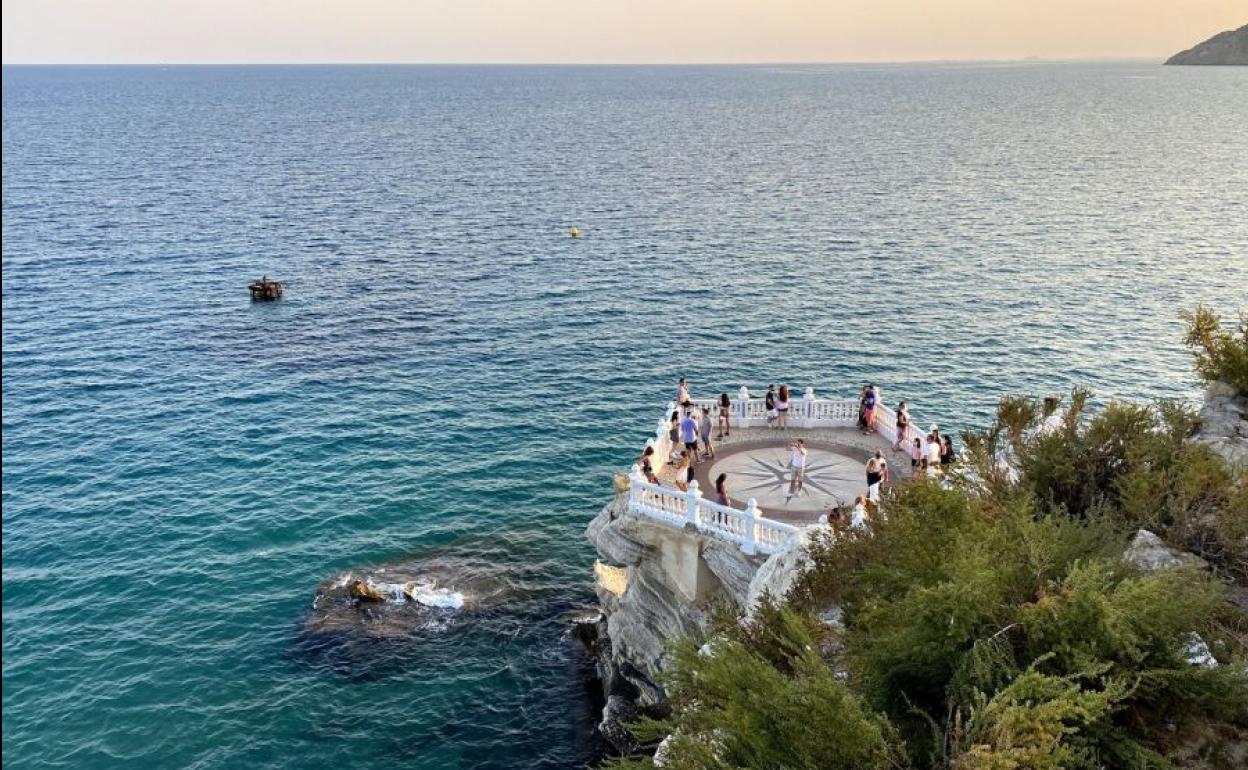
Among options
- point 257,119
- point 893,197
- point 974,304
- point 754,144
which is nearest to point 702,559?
point 974,304

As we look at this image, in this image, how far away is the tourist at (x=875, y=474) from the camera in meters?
23.6

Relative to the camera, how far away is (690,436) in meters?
26.3

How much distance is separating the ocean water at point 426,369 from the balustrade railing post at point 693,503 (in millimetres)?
7014

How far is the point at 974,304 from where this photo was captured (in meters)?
54.6

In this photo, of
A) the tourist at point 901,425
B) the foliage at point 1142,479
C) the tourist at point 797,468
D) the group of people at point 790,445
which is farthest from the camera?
the tourist at point 901,425

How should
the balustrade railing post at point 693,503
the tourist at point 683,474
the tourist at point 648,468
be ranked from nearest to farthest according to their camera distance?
the balustrade railing post at point 693,503
the tourist at point 683,474
the tourist at point 648,468

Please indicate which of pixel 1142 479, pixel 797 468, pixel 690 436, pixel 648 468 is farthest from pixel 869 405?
pixel 1142 479

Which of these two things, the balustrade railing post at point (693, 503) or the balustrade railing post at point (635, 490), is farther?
the balustrade railing post at point (635, 490)

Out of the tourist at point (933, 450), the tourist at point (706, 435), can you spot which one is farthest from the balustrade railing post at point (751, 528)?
the tourist at point (933, 450)

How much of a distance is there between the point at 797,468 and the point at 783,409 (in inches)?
149

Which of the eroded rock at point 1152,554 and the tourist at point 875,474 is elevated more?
the eroded rock at point 1152,554

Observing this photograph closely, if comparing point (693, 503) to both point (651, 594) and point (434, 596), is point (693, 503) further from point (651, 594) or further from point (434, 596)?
point (434, 596)

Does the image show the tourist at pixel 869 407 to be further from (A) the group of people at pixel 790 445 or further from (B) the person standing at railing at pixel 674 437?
(B) the person standing at railing at pixel 674 437

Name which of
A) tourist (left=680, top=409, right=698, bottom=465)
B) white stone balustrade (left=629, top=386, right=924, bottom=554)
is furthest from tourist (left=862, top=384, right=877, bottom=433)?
tourist (left=680, top=409, right=698, bottom=465)
